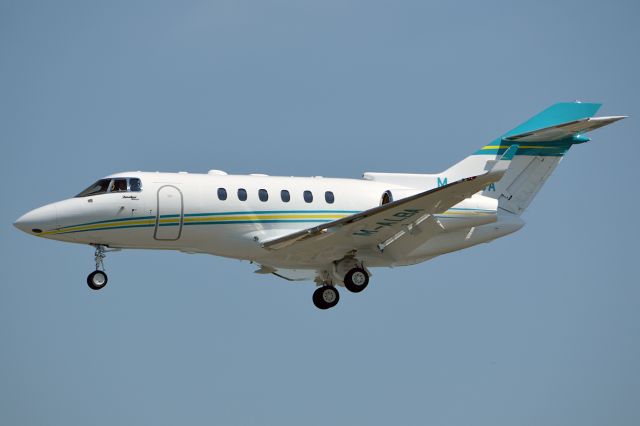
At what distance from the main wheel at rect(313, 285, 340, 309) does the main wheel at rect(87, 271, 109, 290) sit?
592 cm

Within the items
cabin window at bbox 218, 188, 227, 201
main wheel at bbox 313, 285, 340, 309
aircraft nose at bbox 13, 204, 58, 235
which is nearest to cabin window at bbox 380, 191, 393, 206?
main wheel at bbox 313, 285, 340, 309

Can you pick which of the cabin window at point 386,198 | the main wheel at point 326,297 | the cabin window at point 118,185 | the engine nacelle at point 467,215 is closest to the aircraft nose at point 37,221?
the cabin window at point 118,185

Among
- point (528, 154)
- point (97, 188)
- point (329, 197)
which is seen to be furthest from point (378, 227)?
point (97, 188)

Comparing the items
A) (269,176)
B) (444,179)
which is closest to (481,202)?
(444,179)

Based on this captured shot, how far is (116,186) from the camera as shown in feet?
90.1

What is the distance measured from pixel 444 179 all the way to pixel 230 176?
669cm

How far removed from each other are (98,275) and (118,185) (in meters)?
2.30

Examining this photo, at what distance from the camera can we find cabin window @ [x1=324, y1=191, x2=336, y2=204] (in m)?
29.3

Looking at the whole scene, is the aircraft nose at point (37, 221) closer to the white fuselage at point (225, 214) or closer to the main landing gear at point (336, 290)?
the white fuselage at point (225, 214)

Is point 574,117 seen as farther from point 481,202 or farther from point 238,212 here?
point 238,212

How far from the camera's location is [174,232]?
27.5 m

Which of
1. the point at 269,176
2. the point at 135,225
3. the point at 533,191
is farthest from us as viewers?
the point at 533,191

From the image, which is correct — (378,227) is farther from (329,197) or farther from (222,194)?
(222,194)

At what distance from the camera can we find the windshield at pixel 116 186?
89.9 feet
